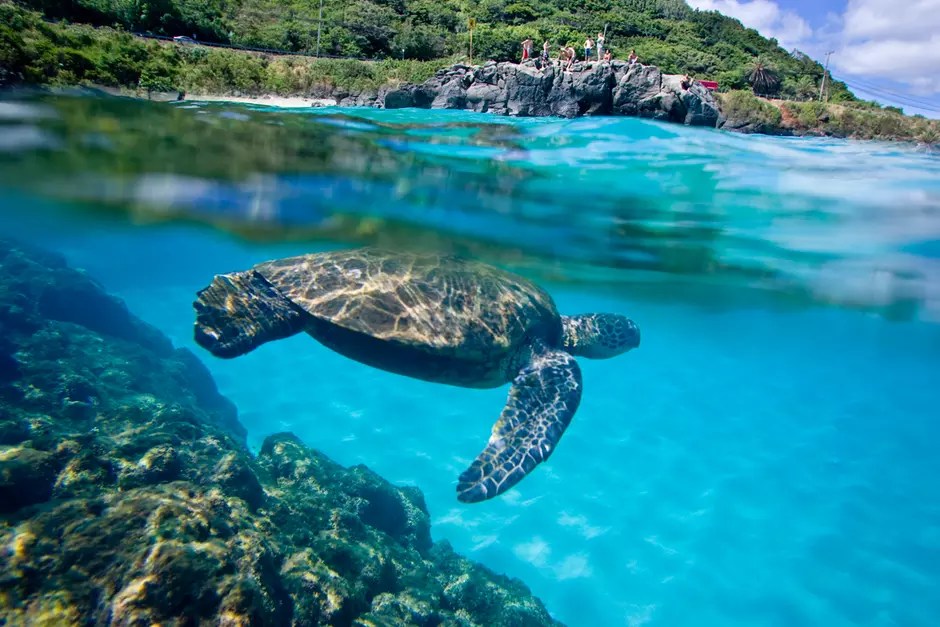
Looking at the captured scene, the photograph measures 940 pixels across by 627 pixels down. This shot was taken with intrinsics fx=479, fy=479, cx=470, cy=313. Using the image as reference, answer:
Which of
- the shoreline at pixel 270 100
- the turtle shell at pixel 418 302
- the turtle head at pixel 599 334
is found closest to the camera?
the turtle shell at pixel 418 302

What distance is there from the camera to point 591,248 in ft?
51.0

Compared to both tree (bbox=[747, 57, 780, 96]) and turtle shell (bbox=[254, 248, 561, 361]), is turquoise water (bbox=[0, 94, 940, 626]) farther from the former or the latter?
tree (bbox=[747, 57, 780, 96])

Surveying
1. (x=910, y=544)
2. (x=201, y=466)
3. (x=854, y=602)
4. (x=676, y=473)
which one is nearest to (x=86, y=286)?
(x=201, y=466)

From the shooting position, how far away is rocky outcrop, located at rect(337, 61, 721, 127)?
52.6 ft

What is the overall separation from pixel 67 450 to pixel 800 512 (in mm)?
16102

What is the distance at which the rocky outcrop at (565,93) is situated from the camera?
16.0 meters

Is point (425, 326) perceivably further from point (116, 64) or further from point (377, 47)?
point (377, 47)

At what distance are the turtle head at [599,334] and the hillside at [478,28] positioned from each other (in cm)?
1672

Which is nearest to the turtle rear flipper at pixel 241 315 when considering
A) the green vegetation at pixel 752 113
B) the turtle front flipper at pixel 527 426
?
the turtle front flipper at pixel 527 426

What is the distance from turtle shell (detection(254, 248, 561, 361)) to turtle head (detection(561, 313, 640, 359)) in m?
0.59

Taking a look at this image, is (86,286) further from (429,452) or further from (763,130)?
(763,130)

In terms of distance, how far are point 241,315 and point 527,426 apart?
4.30 m

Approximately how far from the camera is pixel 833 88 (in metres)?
44.2

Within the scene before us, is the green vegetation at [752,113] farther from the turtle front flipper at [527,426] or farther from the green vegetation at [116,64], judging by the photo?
the turtle front flipper at [527,426]
